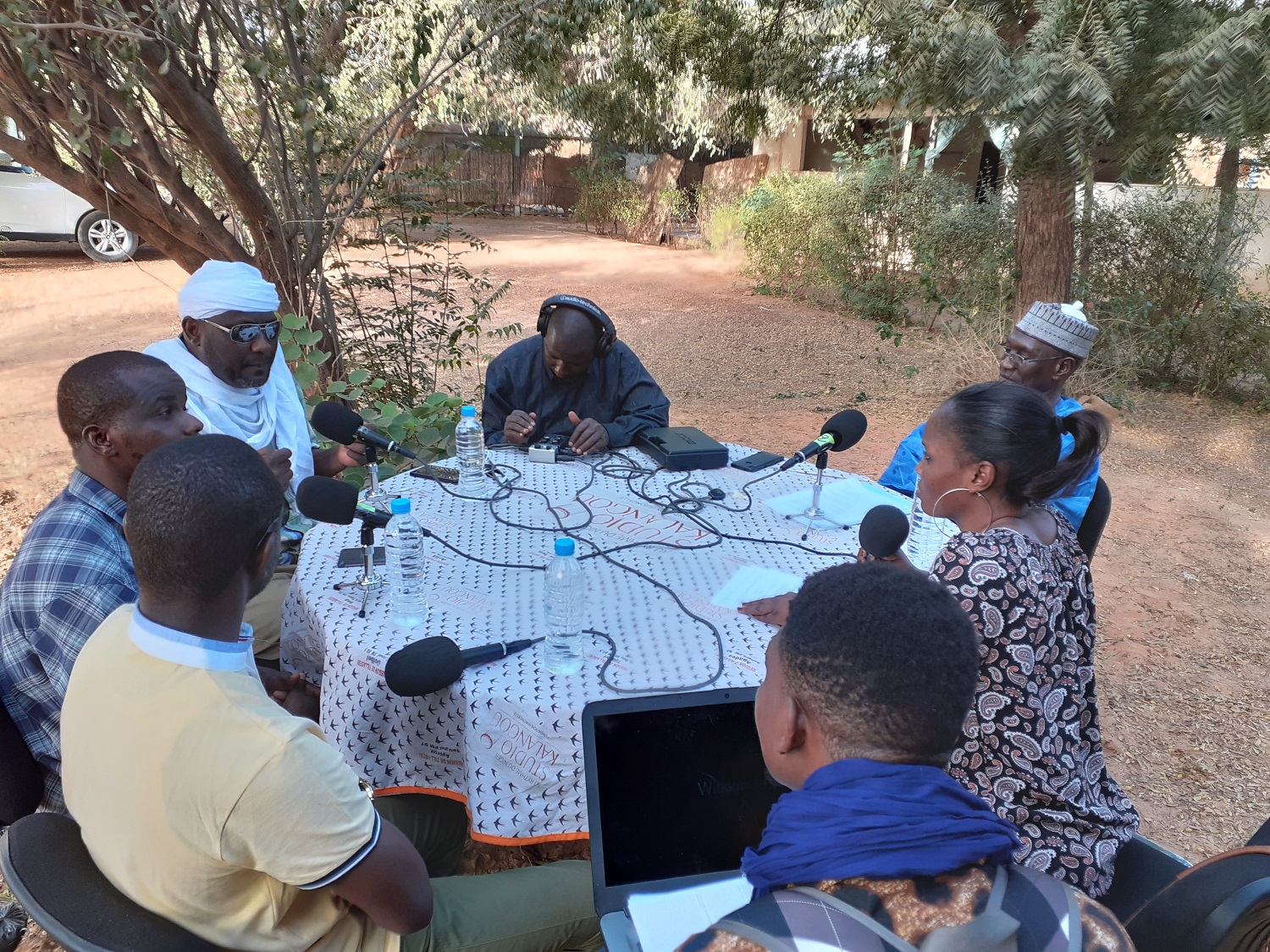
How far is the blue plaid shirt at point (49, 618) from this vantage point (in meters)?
1.85

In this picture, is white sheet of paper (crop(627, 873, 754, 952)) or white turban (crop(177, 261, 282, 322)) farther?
white turban (crop(177, 261, 282, 322))

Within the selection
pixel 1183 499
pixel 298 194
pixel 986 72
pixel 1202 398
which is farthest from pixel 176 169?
pixel 1202 398

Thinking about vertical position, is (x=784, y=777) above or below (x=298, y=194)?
below

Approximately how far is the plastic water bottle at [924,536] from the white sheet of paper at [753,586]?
56cm

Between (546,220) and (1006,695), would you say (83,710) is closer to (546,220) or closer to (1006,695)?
(1006,695)

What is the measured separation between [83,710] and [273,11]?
4.18 m

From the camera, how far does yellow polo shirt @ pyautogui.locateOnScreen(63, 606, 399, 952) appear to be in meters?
1.26

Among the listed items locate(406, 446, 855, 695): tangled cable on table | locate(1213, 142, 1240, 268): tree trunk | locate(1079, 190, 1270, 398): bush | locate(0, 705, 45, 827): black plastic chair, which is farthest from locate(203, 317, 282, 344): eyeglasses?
locate(1213, 142, 1240, 268): tree trunk

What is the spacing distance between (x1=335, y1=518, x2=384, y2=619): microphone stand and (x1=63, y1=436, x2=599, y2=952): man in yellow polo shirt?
66 centimetres

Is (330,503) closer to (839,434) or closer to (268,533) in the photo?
(268,533)

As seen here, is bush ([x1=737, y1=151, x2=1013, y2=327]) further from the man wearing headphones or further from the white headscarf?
the white headscarf

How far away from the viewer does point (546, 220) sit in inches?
960

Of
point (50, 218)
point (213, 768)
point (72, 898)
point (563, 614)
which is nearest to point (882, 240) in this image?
point (563, 614)

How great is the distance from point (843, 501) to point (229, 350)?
2368mm
